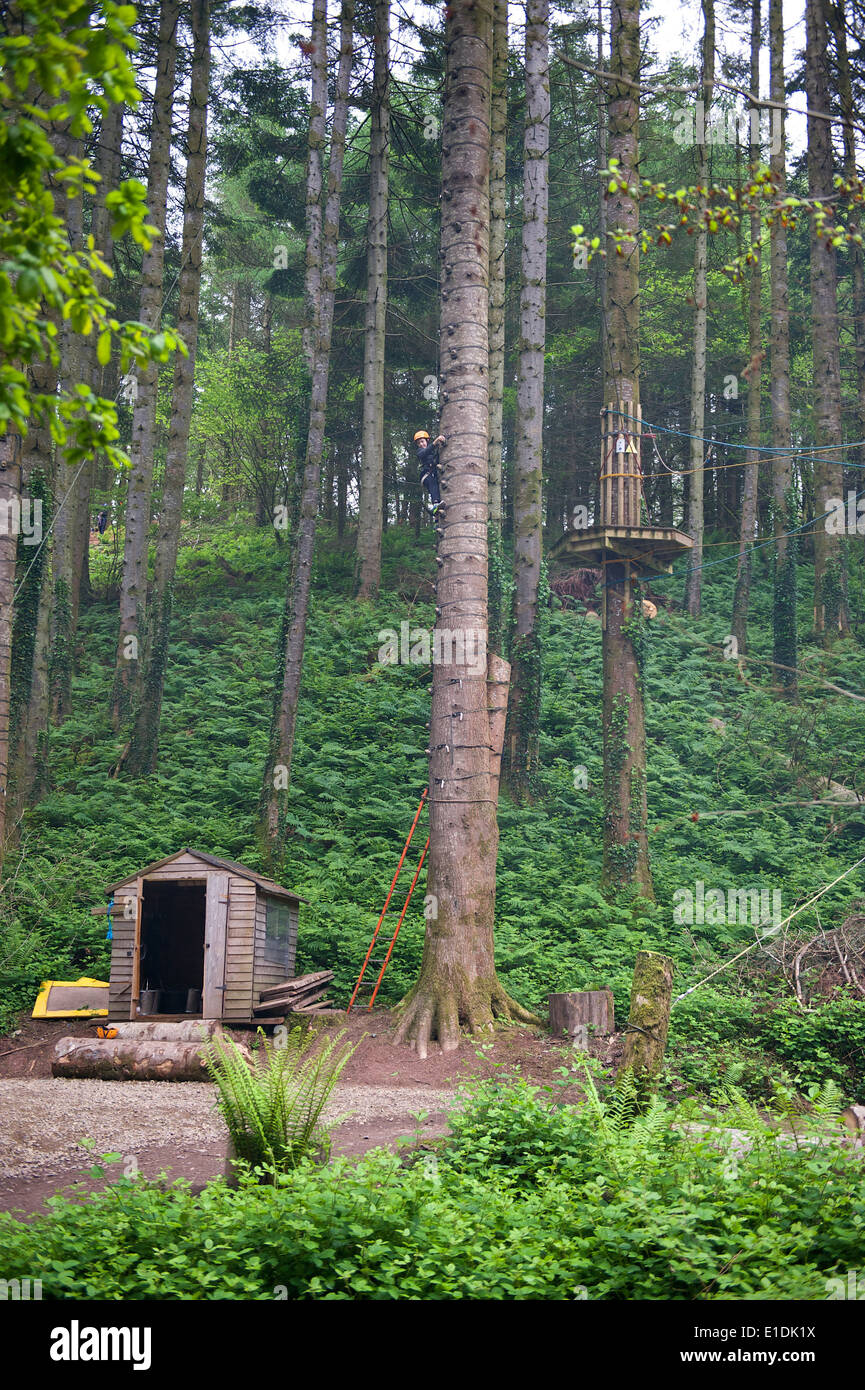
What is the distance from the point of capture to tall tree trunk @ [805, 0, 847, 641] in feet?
74.5

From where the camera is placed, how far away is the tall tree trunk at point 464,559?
1120 centimetres

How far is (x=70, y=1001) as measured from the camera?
12391mm

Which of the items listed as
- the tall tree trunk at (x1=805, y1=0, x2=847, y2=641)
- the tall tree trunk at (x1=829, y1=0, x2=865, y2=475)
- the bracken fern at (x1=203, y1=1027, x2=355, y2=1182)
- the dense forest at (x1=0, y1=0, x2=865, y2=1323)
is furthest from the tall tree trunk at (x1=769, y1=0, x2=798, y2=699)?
the bracken fern at (x1=203, y1=1027, x2=355, y2=1182)

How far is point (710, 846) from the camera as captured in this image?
1742 cm

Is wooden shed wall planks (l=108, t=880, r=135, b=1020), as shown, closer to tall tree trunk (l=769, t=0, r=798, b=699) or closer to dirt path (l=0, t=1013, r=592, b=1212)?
dirt path (l=0, t=1013, r=592, b=1212)

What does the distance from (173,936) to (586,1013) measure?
22.2 ft

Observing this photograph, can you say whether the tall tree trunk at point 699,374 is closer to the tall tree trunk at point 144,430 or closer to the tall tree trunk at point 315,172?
the tall tree trunk at point 315,172

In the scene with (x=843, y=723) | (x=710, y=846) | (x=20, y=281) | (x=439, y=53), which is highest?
(x=439, y=53)

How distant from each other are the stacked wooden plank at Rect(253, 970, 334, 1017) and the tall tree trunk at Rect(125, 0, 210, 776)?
771cm

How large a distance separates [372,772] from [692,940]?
25.4 feet

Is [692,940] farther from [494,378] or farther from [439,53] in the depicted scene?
[439,53]

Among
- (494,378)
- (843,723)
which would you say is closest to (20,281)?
(494,378)

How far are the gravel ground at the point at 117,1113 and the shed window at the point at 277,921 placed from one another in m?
2.58

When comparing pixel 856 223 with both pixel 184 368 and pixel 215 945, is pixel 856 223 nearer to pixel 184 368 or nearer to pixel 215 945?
pixel 184 368
